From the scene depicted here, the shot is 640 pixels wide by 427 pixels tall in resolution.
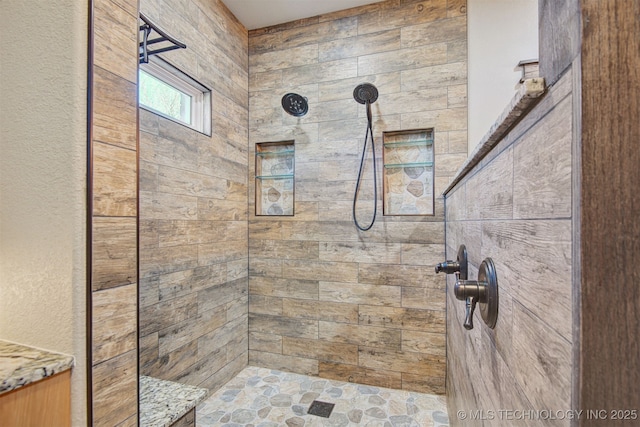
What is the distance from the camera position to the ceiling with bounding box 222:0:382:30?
234cm

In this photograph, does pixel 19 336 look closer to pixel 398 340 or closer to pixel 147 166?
pixel 147 166

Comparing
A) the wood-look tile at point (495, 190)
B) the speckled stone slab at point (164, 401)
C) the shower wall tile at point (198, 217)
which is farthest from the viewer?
the shower wall tile at point (198, 217)

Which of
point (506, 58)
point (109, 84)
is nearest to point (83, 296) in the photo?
point (109, 84)

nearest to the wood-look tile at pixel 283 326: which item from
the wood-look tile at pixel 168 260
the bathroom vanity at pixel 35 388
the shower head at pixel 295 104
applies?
the wood-look tile at pixel 168 260

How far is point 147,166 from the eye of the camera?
1726 millimetres

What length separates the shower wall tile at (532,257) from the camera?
1.19 feet

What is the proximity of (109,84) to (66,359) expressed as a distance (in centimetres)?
75

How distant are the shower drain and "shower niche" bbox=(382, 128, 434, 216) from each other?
1.49m

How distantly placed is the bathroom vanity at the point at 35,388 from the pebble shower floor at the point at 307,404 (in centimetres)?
142

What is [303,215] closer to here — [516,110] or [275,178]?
[275,178]

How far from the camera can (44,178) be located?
2.62ft

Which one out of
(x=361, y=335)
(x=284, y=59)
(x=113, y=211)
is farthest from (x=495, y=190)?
(x=284, y=59)

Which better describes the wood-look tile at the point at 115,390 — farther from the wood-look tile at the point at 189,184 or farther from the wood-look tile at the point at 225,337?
the wood-look tile at the point at 225,337

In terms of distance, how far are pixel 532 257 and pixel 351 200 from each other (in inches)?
76.8
